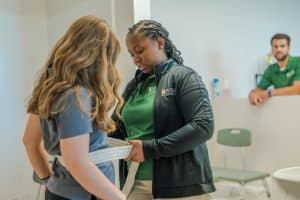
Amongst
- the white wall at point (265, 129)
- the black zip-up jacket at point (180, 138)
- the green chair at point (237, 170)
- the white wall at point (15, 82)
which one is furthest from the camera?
the white wall at point (15, 82)

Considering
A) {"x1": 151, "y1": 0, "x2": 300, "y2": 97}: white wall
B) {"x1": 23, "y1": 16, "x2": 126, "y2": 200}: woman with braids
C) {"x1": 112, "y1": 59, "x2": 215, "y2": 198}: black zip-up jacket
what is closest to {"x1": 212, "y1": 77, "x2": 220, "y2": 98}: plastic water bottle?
{"x1": 151, "y1": 0, "x2": 300, "y2": 97}: white wall

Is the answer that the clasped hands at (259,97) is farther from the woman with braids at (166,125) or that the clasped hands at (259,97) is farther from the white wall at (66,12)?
the woman with braids at (166,125)

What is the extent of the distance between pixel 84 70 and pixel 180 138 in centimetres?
47

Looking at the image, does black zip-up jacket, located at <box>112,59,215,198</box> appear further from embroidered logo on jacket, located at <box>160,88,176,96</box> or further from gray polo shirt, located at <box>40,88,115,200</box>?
gray polo shirt, located at <box>40,88,115,200</box>

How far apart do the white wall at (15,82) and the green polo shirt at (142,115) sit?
7.24 feet

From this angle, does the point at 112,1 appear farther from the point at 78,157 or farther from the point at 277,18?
the point at 277,18

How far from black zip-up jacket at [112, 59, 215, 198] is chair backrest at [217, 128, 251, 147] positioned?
2.16 metres

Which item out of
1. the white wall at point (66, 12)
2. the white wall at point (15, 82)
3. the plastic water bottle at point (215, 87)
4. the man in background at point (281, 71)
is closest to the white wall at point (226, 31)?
the plastic water bottle at point (215, 87)

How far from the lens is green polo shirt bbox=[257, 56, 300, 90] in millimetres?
4117

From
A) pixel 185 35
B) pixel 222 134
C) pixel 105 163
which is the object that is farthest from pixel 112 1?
pixel 105 163

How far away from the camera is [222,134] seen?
3.90 metres

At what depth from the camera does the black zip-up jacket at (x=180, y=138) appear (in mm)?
1586

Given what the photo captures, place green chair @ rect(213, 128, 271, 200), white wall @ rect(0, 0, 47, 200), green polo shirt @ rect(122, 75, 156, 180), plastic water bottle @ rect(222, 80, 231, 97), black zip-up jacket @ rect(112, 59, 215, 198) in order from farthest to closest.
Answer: plastic water bottle @ rect(222, 80, 231, 97) < white wall @ rect(0, 0, 47, 200) < green chair @ rect(213, 128, 271, 200) < green polo shirt @ rect(122, 75, 156, 180) < black zip-up jacket @ rect(112, 59, 215, 198)

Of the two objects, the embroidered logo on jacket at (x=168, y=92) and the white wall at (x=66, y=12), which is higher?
the white wall at (x=66, y=12)
